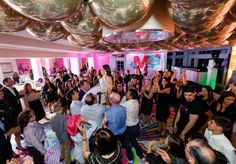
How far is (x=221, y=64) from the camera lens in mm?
5922

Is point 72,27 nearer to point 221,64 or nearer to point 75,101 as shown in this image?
point 75,101

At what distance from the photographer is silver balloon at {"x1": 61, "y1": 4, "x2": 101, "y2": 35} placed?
0.91m

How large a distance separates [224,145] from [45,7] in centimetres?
199

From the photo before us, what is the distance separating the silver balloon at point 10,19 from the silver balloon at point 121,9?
0.50 m

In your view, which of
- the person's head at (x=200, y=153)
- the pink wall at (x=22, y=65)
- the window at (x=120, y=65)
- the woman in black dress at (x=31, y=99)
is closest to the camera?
the person's head at (x=200, y=153)

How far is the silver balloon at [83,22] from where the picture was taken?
0.91 m

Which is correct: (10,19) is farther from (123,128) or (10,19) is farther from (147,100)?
(147,100)

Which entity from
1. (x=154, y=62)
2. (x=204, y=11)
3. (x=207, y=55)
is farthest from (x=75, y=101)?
(x=154, y=62)

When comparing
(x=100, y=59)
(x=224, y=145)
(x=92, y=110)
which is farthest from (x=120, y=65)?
(x=224, y=145)

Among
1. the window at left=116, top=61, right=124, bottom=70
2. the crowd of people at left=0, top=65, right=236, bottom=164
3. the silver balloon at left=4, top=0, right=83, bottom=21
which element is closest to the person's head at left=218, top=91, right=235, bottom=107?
the crowd of people at left=0, top=65, right=236, bottom=164

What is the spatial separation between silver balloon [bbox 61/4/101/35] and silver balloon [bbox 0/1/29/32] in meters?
0.26

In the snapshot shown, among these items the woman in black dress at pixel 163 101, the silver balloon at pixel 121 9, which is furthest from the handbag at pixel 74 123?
the woman in black dress at pixel 163 101

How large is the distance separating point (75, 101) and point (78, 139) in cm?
92

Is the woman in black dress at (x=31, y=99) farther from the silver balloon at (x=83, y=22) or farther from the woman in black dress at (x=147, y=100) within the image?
the silver balloon at (x=83, y=22)
